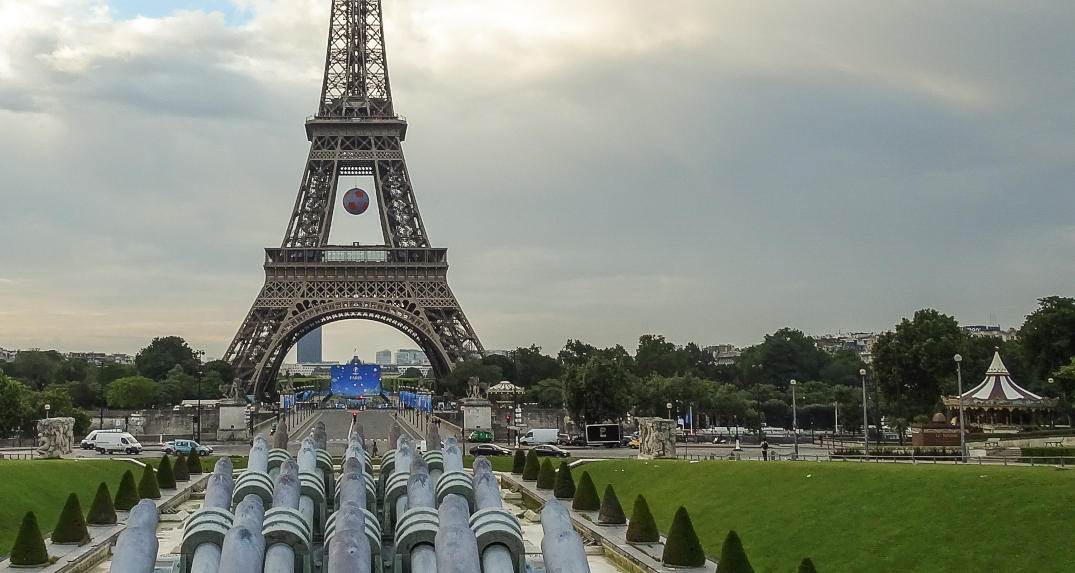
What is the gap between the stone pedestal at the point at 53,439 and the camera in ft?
162

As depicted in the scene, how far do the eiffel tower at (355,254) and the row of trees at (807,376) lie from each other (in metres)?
7.46

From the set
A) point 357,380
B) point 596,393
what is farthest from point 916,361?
point 357,380

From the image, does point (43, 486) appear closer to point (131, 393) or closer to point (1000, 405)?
point (1000, 405)

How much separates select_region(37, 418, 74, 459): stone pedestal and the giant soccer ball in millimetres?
65121

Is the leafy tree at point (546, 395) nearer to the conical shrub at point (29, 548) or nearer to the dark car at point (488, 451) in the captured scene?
the dark car at point (488, 451)

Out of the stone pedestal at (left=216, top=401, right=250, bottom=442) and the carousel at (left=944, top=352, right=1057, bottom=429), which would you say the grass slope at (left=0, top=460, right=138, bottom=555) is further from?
the carousel at (left=944, top=352, right=1057, bottom=429)

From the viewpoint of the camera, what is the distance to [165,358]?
137500 mm

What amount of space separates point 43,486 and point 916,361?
177 feet

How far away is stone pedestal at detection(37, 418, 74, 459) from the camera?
4941 cm

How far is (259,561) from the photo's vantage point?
48.6 feet

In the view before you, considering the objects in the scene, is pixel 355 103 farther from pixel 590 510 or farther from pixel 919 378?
pixel 590 510

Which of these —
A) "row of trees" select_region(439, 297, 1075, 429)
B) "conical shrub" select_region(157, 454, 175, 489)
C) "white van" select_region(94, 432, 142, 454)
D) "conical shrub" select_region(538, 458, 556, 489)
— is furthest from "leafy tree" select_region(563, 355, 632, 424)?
"conical shrub" select_region(157, 454, 175, 489)

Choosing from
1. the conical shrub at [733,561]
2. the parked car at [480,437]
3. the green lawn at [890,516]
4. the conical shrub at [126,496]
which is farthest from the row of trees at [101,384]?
the conical shrub at [733,561]

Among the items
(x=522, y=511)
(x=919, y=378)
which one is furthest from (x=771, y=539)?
(x=919, y=378)
